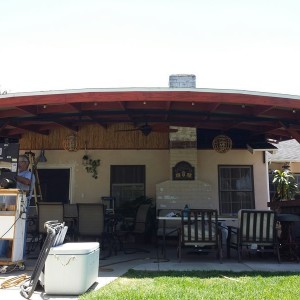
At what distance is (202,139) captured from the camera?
9.64 metres

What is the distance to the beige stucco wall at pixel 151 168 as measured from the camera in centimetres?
952

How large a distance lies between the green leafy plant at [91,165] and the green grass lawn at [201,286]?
15.7ft

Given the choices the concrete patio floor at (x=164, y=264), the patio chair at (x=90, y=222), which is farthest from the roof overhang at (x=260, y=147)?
the patio chair at (x=90, y=222)

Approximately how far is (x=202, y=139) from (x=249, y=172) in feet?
5.06

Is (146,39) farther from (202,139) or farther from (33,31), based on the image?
(202,139)

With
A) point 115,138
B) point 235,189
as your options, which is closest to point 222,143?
point 235,189

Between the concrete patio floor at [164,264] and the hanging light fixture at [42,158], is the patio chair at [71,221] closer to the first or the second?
the concrete patio floor at [164,264]

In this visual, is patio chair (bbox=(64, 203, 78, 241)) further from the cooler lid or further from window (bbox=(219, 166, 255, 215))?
window (bbox=(219, 166, 255, 215))

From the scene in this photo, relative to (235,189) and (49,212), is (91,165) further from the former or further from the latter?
(235,189)

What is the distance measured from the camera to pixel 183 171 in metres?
9.12

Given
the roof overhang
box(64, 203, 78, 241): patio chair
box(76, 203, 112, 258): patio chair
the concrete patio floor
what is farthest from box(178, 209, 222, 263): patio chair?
the roof overhang

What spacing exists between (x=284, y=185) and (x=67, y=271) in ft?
35.7

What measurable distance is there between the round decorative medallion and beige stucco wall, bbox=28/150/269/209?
2.30 ft

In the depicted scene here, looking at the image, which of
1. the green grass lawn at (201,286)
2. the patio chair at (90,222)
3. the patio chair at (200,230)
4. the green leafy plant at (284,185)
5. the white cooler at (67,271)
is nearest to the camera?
the green grass lawn at (201,286)
